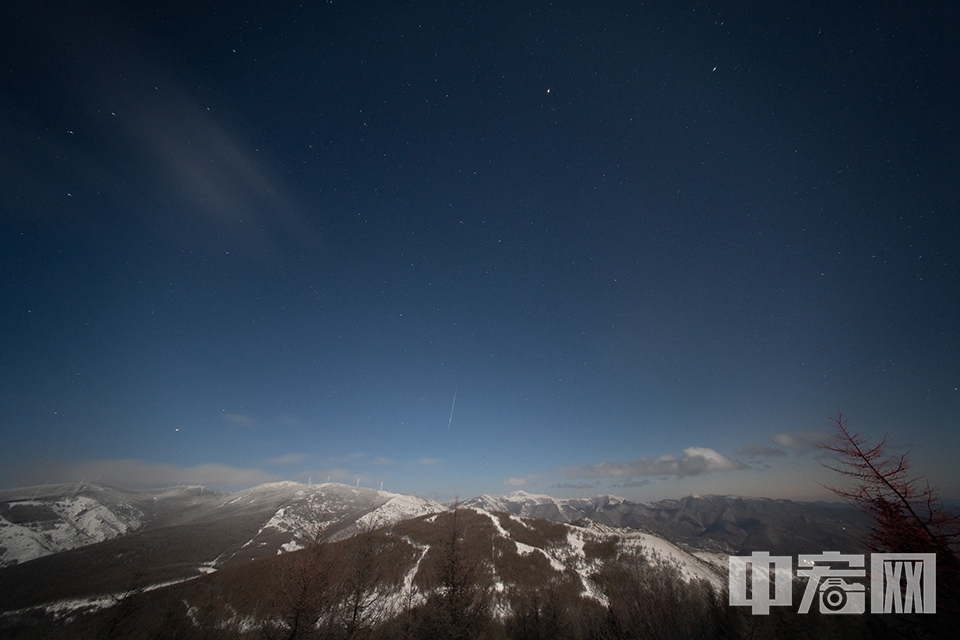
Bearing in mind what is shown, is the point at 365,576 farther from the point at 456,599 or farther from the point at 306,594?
the point at 306,594

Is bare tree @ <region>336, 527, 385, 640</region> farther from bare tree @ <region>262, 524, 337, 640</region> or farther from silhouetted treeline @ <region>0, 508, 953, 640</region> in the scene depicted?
bare tree @ <region>262, 524, 337, 640</region>

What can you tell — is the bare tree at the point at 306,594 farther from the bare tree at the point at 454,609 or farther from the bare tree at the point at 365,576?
the bare tree at the point at 454,609

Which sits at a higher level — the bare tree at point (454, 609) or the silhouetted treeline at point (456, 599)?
the bare tree at point (454, 609)

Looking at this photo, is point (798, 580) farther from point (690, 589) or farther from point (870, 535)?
point (870, 535)

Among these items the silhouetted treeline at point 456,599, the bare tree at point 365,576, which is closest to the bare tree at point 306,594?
the silhouetted treeline at point 456,599

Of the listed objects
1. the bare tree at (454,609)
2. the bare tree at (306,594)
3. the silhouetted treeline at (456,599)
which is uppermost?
the bare tree at (306,594)

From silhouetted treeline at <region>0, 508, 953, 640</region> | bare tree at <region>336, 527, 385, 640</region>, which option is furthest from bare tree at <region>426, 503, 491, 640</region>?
bare tree at <region>336, 527, 385, 640</region>

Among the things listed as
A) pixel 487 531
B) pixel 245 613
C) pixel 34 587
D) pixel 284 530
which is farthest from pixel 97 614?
pixel 284 530

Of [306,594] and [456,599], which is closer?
[306,594]

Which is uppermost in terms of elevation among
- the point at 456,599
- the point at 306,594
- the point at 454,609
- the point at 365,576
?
the point at 306,594

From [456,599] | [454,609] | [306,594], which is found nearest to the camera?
[306,594]

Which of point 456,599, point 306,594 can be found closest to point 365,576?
point 456,599
